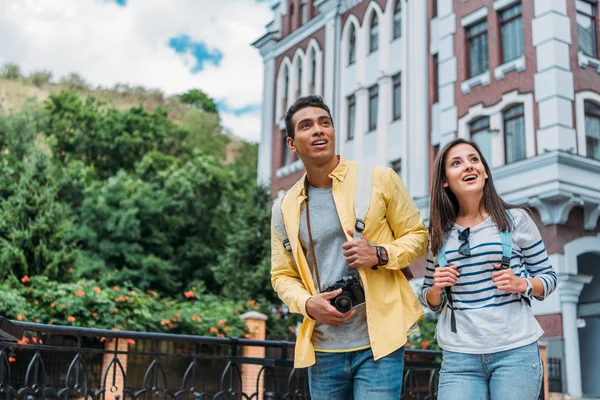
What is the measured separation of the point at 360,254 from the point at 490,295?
0.59 meters

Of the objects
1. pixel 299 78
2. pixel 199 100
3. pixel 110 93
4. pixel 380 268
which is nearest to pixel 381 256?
pixel 380 268

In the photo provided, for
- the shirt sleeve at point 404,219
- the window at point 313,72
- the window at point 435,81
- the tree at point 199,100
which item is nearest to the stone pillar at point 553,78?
the window at point 435,81

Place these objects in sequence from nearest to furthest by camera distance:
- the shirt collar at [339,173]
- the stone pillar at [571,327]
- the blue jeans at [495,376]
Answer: the blue jeans at [495,376] → the shirt collar at [339,173] → the stone pillar at [571,327]

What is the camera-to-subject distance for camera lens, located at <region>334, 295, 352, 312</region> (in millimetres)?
3072

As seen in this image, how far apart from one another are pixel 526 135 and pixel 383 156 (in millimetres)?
5143

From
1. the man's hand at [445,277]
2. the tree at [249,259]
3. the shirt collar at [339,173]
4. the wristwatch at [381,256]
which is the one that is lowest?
the man's hand at [445,277]

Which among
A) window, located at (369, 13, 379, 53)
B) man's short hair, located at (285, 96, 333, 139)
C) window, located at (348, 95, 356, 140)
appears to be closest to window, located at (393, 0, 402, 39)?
window, located at (369, 13, 379, 53)

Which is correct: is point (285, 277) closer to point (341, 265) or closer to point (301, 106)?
point (341, 265)

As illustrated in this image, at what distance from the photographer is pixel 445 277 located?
3.11 meters

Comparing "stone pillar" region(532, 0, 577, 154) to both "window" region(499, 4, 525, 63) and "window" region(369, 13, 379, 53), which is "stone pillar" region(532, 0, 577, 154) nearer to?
"window" region(499, 4, 525, 63)

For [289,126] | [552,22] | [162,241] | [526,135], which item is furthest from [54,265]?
[289,126]

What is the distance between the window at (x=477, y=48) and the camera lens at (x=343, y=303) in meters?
16.3

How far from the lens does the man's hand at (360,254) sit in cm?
303

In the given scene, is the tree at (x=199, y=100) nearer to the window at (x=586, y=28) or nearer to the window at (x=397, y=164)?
the window at (x=397, y=164)
